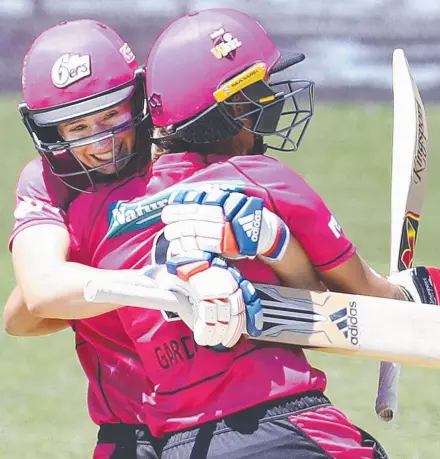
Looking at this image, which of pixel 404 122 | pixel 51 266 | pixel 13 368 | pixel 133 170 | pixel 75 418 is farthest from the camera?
pixel 13 368

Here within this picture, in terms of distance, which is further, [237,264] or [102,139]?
[102,139]

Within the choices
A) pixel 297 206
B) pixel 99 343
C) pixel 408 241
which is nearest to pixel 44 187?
pixel 99 343

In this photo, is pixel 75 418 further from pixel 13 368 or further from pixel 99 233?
pixel 99 233

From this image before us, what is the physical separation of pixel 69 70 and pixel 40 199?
1.04 ft

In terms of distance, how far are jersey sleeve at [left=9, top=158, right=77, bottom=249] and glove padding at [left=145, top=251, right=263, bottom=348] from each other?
388 millimetres

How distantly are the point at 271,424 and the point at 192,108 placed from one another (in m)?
0.74

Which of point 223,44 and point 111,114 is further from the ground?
point 223,44

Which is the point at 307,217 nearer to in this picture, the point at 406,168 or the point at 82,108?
the point at 82,108

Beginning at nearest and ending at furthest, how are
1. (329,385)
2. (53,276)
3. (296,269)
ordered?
1. (53,276)
2. (296,269)
3. (329,385)

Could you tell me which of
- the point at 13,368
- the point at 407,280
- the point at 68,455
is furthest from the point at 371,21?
the point at 407,280

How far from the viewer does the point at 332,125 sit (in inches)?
478

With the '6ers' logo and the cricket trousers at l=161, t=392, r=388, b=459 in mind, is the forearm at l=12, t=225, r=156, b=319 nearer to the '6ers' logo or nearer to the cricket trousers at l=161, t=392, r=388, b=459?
the cricket trousers at l=161, t=392, r=388, b=459

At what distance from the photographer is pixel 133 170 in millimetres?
2865

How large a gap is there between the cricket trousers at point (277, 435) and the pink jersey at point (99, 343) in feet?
0.81
